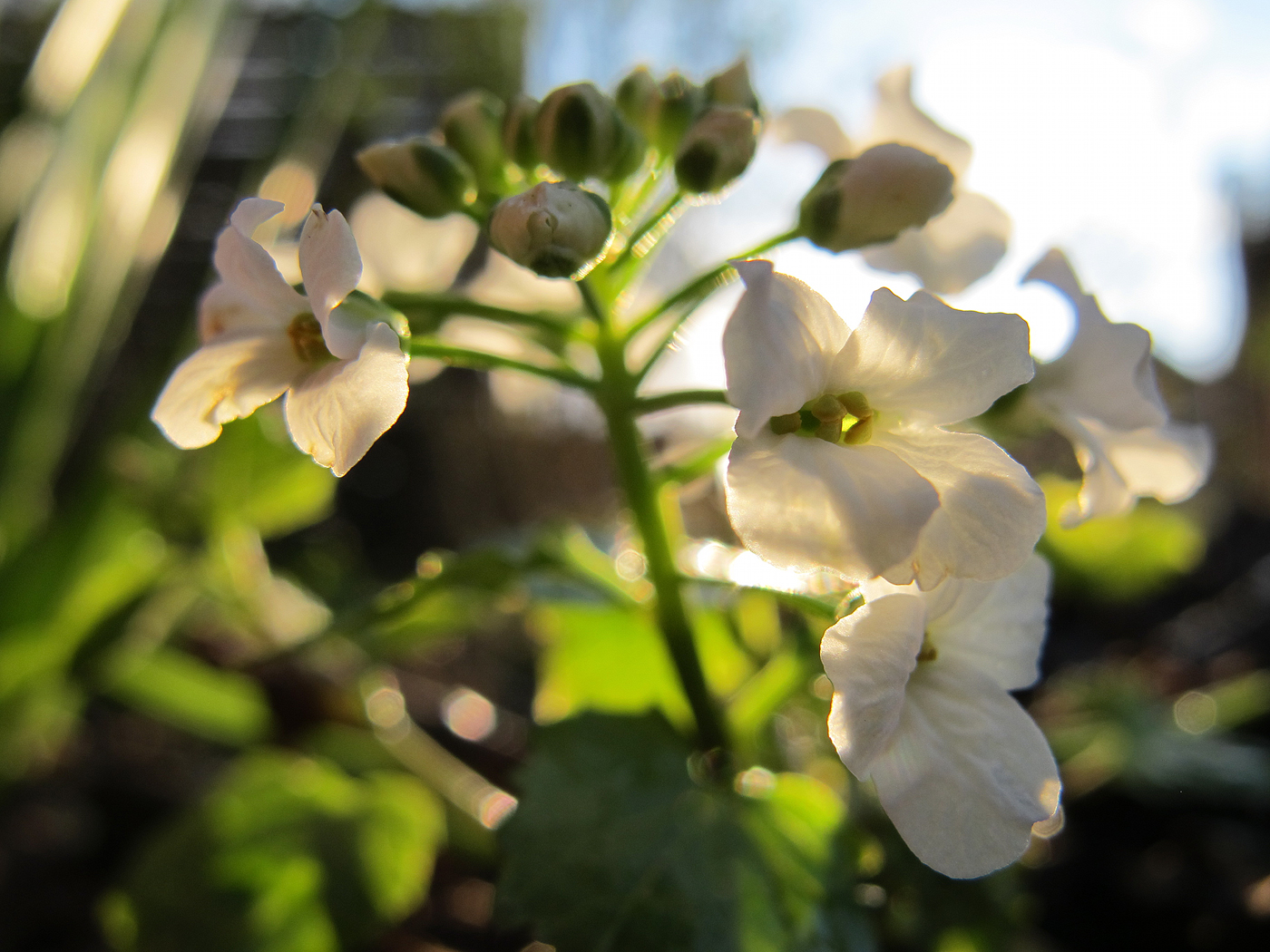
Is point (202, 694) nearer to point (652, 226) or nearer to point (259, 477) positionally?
point (259, 477)

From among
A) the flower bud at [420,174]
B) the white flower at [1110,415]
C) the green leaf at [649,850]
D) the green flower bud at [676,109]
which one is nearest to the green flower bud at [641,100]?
the green flower bud at [676,109]

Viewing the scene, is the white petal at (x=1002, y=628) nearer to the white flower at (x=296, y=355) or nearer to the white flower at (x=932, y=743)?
the white flower at (x=932, y=743)

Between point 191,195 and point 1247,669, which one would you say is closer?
point 1247,669

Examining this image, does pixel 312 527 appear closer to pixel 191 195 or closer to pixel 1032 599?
pixel 191 195

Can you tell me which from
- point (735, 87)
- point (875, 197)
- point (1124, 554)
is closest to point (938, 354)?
point (875, 197)

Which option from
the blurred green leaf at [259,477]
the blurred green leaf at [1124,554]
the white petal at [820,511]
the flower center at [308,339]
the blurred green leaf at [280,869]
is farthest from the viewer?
the blurred green leaf at [1124,554]

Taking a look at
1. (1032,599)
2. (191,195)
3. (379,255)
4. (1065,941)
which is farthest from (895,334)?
(191,195)
